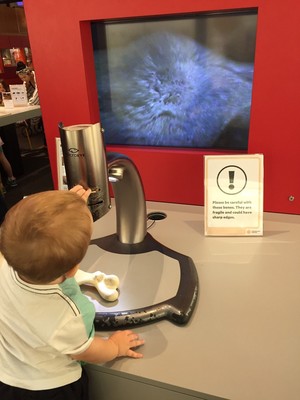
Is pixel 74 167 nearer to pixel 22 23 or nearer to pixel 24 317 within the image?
pixel 24 317

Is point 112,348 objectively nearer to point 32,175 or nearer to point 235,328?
point 235,328

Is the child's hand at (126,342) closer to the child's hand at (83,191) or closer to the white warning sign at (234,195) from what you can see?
the child's hand at (83,191)

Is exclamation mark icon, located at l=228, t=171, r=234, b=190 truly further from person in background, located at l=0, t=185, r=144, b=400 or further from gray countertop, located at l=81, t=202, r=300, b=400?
person in background, located at l=0, t=185, r=144, b=400

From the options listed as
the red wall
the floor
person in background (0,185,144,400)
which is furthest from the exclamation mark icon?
the floor

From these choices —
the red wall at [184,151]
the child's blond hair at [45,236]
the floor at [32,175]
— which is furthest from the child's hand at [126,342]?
the floor at [32,175]

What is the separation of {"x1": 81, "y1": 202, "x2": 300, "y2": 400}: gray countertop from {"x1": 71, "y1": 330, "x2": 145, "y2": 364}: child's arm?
0.7 inches

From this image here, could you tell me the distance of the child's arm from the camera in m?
0.63

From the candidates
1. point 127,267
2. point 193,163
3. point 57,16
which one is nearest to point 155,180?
point 193,163

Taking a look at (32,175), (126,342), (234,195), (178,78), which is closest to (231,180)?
(234,195)

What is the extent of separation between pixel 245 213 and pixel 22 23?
583 centimetres

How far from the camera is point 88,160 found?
2.50 feet

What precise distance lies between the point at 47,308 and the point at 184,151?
724 mm

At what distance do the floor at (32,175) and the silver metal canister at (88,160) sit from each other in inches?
90.5

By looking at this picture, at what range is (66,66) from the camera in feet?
3.74
